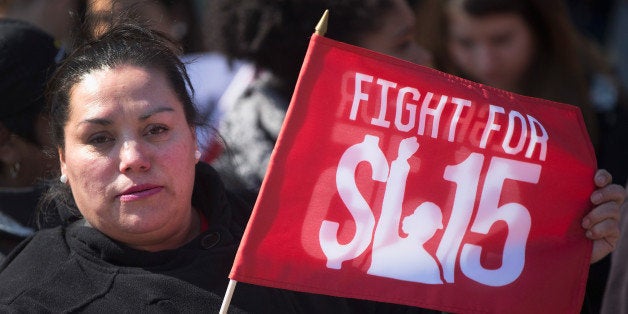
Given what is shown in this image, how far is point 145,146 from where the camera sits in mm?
Result: 2896

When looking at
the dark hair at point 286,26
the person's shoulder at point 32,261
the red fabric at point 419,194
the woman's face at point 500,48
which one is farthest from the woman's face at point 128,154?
the woman's face at point 500,48

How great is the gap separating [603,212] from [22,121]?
1893 mm

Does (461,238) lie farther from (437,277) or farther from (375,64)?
(375,64)

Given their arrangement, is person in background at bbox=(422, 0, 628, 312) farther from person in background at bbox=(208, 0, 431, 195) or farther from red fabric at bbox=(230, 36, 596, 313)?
red fabric at bbox=(230, 36, 596, 313)

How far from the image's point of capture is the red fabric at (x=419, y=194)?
2773mm

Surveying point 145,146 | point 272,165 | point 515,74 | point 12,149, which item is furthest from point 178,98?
point 515,74

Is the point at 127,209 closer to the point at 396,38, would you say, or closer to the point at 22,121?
the point at 22,121

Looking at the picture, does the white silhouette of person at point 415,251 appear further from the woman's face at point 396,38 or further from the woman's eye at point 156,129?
the woman's face at point 396,38

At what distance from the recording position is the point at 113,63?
2.99m

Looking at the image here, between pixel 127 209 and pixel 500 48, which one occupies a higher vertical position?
pixel 500 48

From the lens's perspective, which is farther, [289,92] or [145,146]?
[289,92]

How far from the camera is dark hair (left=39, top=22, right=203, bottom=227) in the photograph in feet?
9.91

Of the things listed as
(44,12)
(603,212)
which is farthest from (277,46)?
(603,212)

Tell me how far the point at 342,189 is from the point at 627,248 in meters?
0.98
